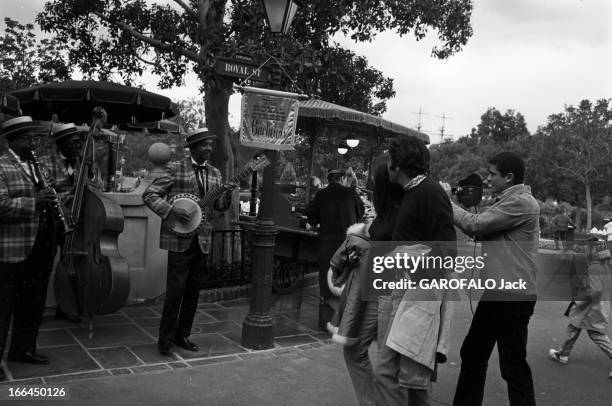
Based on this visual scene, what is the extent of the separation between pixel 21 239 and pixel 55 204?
1.61 ft

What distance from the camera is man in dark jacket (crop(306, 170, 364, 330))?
6.11m

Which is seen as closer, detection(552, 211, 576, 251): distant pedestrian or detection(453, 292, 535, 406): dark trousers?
detection(453, 292, 535, 406): dark trousers

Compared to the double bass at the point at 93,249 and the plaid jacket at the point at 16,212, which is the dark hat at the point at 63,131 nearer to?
the double bass at the point at 93,249

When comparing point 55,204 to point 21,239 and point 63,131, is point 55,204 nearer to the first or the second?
point 21,239

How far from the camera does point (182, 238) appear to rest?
4.98 meters

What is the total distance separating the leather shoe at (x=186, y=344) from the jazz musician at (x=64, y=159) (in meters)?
1.57

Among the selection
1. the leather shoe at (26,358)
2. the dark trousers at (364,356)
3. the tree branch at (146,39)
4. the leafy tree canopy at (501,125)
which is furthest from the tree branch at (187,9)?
the leafy tree canopy at (501,125)

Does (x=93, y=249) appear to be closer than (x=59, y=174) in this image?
Yes

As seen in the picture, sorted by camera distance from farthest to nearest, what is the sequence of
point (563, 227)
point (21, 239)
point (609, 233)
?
point (563, 227) → point (609, 233) → point (21, 239)

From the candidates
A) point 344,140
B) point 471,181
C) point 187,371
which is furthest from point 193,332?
point 344,140

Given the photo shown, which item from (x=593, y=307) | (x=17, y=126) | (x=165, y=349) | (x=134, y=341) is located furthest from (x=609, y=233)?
(x=17, y=126)

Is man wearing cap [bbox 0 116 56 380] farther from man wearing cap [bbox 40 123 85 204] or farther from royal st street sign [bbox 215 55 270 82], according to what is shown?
royal st street sign [bbox 215 55 270 82]

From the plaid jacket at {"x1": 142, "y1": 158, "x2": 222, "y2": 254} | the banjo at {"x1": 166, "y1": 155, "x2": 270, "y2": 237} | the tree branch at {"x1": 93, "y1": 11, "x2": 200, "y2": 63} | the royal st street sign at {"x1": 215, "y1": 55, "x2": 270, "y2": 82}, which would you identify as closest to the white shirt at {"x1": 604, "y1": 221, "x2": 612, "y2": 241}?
the banjo at {"x1": 166, "y1": 155, "x2": 270, "y2": 237}

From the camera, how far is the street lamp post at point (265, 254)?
5.38 m
